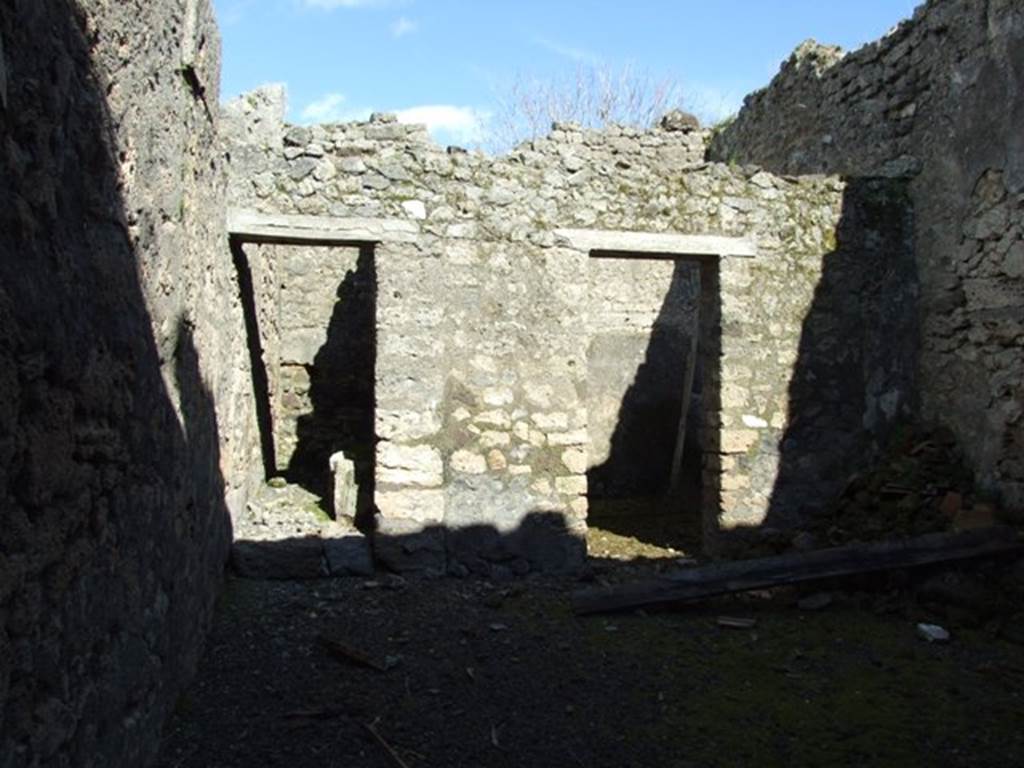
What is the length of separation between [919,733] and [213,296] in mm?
4009

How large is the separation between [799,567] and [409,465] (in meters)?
2.48

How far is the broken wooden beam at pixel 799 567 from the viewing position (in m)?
4.83

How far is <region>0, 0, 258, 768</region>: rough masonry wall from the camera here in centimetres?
172

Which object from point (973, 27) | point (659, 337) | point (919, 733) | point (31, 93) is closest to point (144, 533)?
point (31, 93)

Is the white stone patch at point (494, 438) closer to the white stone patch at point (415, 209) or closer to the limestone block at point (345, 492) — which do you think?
the limestone block at point (345, 492)

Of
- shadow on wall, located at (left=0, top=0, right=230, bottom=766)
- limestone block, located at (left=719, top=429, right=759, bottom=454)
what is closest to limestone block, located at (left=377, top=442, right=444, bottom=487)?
limestone block, located at (left=719, top=429, right=759, bottom=454)

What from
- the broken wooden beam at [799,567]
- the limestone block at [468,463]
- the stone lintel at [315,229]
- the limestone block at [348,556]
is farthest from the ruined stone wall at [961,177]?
the limestone block at [348,556]

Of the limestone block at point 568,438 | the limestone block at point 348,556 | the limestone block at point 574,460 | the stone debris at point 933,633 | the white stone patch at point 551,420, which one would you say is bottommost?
the stone debris at point 933,633

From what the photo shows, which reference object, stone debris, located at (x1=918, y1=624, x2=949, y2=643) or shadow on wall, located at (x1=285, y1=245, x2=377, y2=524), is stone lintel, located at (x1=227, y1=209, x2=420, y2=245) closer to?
shadow on wall, located at (x1=285, y1=245, x2=377, y2=524)

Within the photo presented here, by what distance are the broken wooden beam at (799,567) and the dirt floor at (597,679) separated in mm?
113

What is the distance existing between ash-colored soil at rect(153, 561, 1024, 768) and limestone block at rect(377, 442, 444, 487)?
2.18 feet

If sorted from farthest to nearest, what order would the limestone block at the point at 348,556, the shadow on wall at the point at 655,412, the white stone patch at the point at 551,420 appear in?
the shadow on wall at the point at 655,412 → the white stone patch at the point at 551,420 → the limestone block at the point at 348,556

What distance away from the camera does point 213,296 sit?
467cm

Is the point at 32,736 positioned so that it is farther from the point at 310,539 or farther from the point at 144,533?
the point at 310,539
